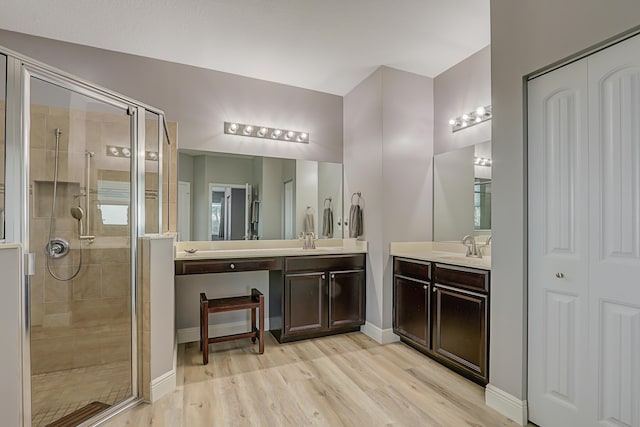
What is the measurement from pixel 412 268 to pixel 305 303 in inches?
40.9

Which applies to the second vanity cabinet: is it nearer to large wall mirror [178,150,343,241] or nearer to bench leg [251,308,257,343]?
large wall mirror [178,150,343,241]

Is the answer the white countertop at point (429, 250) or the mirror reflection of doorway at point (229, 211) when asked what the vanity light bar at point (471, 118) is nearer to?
the white countertop at point (429, 250)

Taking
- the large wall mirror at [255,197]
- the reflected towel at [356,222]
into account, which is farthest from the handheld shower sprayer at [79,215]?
the reflected towel at [356,222]

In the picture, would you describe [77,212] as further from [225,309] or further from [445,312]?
[445,312]

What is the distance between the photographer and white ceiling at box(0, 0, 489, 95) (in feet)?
7.22

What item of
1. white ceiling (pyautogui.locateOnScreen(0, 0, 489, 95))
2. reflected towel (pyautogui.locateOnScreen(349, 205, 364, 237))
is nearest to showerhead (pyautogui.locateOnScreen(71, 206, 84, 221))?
white ceiling (pyautogui.locateOnScreen(0, 0, 489, 95))

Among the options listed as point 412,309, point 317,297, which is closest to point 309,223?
point 317,297

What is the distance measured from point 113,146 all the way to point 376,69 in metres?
2.40

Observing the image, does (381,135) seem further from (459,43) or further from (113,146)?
(113,146)

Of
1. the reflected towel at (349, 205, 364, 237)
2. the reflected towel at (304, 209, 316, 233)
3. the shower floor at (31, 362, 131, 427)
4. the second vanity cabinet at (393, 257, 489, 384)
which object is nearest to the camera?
the shower floor at (31, 362, 131, 427)

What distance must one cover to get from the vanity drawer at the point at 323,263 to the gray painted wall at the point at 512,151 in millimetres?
1417

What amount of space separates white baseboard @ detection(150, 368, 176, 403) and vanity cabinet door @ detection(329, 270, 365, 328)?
1.44m

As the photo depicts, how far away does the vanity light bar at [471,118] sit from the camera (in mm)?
2682

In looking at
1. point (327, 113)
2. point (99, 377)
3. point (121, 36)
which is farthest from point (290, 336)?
point (121, 36)
